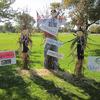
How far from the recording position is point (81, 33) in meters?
11.7

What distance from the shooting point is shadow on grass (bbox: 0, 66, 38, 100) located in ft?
31.6

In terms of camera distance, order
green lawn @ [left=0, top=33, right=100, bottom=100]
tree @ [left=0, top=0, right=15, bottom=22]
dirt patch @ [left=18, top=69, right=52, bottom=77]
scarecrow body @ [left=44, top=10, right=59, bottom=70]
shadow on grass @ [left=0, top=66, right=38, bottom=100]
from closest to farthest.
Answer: shadow on grass @ [left=0, top=66, right=38, bottom=100]
green lawn @ [left=0, top=33, right=100, bottom=100]
dirt patch @ [left=18, top=69, right=52, bottom=77]
scarecrow body @ [left=44, top=10, right=59, bottom=70]
tree @ [left=0, top=0, right=15, bottom=22]

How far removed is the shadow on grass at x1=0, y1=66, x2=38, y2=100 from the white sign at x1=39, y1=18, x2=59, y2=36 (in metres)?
2.03

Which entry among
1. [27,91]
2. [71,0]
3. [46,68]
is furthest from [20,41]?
[71,0]

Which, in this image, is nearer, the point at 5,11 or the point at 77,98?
the point at 77,98

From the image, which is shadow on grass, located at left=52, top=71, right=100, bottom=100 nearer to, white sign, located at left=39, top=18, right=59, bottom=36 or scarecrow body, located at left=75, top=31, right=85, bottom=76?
scarecrow body, located at left=75, top=31, right=85, bottom=76

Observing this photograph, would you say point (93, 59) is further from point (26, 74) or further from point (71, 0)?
point (71, 0)

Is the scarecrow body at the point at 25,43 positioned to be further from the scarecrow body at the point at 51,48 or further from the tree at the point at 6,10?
the tree at the point at 6,10

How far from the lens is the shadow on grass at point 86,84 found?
10219mm

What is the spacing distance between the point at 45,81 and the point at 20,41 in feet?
Answer: 8.00

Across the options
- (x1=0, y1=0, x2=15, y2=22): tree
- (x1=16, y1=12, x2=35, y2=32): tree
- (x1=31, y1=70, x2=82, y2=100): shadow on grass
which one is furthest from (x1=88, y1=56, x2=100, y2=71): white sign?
(x1=0, y1=0, x2=15, y2=22): tree

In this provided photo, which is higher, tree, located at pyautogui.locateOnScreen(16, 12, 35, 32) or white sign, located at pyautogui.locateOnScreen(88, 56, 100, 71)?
tree, located at pyautogui.locateOnScreen(16, 12, 35, 32)

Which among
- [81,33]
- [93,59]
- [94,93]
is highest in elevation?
[81,33]

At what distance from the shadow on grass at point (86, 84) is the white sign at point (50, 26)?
5.15ft
